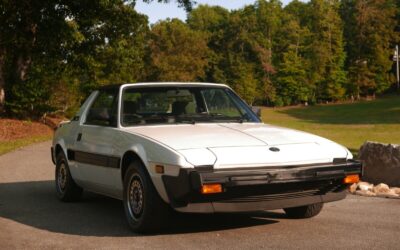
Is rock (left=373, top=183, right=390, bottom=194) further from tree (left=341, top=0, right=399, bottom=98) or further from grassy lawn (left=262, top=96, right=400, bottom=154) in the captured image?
tree (left=341, top=0, right=399, bottom=98)

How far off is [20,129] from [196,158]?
23608 mm

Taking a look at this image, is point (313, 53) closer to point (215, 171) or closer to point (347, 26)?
point (347, 26)

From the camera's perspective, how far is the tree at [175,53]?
79.4 metres

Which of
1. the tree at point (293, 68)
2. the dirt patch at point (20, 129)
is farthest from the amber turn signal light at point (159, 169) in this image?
the tree at point (293, 68)

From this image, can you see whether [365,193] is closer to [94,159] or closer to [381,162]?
[381,162]

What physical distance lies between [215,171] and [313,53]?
90725 mm

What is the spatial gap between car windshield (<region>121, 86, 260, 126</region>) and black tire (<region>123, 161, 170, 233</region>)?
89 centimetres

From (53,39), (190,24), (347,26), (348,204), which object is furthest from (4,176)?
(190,24)

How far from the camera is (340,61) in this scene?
317 ft

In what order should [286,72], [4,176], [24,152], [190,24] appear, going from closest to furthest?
[4,176], [24,152], [286,72], [190,24]

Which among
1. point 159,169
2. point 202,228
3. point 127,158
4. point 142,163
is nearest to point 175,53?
point 127,158

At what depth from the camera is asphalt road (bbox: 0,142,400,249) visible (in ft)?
19.9

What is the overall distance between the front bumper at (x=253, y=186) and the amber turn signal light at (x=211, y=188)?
36 mm

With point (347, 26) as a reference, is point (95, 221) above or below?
below
